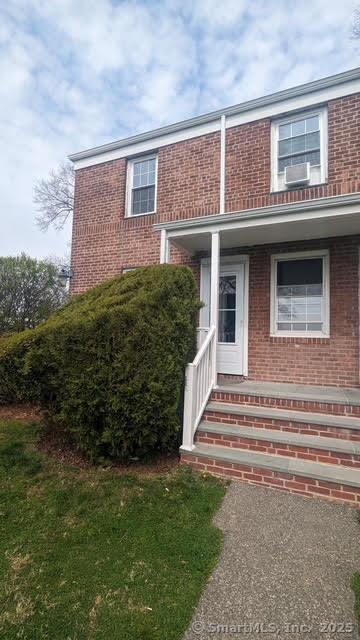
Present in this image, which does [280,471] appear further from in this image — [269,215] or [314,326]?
[269,215]

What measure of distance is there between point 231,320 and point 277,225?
80.7 inches

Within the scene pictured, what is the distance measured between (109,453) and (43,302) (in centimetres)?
795

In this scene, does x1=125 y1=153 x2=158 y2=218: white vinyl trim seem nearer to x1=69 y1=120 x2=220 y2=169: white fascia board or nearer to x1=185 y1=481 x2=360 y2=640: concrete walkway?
x1=69 y1=120 x2=220 y2=169: white fascia board

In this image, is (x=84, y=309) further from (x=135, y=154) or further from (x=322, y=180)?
(x=135, y=154)

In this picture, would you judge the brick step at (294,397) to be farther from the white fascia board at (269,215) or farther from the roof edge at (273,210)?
the roof edge at (273,210)

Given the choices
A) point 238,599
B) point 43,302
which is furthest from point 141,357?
point 43,302

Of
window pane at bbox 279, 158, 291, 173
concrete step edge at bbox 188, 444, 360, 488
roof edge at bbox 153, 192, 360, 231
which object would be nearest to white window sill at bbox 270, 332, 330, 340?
roof edge at bbox 153, 192, 360, 231

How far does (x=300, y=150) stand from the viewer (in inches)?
243

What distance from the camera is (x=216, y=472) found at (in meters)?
3.71

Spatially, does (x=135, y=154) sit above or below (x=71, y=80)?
below

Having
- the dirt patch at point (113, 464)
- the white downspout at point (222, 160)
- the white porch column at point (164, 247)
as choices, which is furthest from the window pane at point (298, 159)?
the dirt patch at point (113, 464)

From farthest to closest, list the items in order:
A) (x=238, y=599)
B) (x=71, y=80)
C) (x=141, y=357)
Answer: (x=71, y=80) → (x=141, y=357) → (x=238, y=599)

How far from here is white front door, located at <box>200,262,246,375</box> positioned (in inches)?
244

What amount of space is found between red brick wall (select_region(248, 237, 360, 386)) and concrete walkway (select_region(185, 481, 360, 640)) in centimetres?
272
